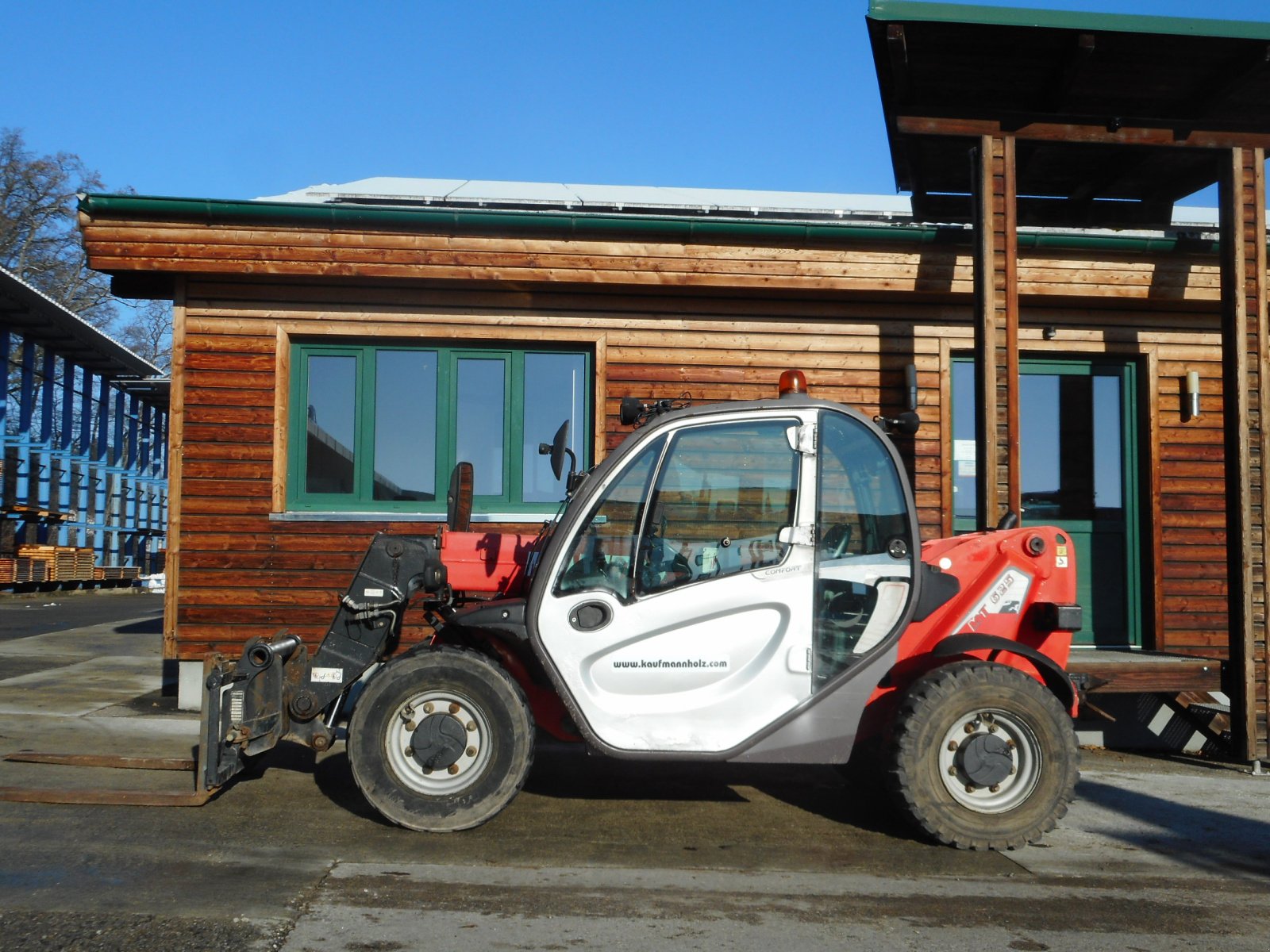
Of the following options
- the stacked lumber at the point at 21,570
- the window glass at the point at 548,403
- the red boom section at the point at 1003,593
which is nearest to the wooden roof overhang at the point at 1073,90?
the window glass at the point at 548,403

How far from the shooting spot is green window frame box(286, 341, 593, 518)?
935cm

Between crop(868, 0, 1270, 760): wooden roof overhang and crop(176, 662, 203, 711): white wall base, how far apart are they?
640cm

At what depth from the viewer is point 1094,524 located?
32.0 ft

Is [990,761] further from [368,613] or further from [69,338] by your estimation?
[69,338]

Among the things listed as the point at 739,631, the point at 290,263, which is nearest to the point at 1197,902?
the point at 739,631

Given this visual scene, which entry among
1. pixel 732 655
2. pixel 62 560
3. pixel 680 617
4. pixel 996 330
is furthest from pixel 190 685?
pixel 62 560

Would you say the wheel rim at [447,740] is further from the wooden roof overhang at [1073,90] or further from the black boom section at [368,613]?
the wooden roof overhang at [1073,90]

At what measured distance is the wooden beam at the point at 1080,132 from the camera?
8500 millimetres

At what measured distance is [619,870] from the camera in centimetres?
494

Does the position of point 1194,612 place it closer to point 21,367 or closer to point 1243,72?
point 1243,72

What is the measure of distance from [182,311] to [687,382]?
4241 mm

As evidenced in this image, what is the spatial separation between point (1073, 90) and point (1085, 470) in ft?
10.9

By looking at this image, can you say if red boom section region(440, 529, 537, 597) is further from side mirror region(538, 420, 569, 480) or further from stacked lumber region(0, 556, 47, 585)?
stacked lumber region(0, 556, 47, 585)

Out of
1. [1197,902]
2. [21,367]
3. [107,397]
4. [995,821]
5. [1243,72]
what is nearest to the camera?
[1197,902]
